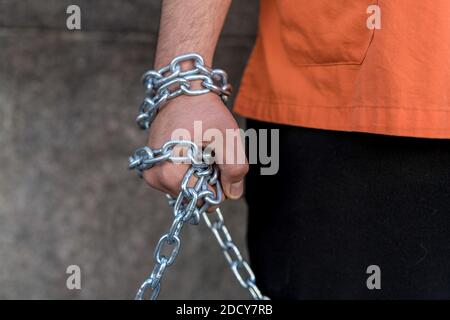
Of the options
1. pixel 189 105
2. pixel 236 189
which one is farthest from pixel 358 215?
pixel 189 105

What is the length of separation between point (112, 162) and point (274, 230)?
575 millimetres

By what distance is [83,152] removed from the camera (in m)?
1.48

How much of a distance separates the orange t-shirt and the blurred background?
498 mm

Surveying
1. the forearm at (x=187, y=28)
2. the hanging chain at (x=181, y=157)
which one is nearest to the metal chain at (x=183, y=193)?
the hanging chain at (x=181, y=157)

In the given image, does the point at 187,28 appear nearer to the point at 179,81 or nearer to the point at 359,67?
the point at 179,81

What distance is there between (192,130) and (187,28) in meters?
0.16

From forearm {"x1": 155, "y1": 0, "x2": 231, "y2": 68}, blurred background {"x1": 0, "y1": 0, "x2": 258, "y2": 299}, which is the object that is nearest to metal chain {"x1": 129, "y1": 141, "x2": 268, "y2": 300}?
forearm {"x1": 155, "y1": 0, "x2": 231, "y2": 68}

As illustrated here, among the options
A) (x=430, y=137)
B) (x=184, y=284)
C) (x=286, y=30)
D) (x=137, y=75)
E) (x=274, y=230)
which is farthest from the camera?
(x=184, y=284)

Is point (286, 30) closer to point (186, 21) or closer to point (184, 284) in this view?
point (186, 21)

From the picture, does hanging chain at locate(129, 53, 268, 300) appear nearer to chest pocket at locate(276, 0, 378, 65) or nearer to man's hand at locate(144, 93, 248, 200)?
man's hand at locate(144, 93, 248, 200)

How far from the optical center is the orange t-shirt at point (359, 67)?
2.68ft

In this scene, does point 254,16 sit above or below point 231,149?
above

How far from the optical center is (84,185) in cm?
150

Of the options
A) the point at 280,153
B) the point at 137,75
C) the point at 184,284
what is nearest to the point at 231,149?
the point at 280,153
